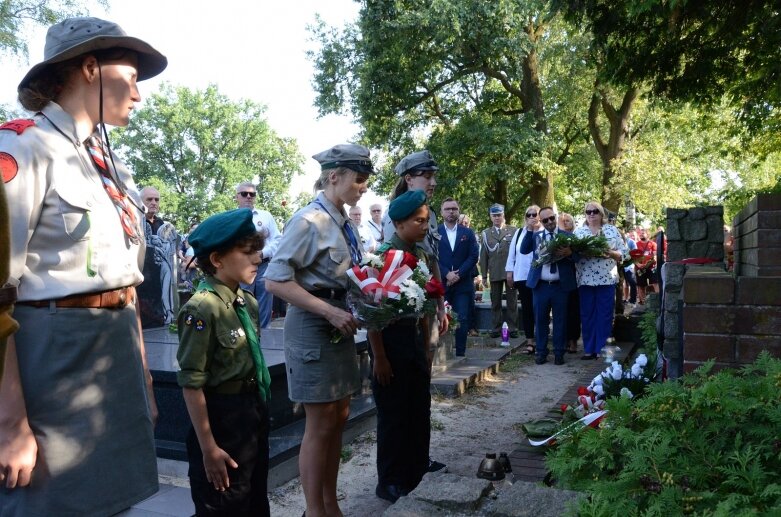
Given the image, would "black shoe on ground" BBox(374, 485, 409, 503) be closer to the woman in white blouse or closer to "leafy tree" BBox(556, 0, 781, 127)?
"leafy tree" BBox(556, 0, 781, 127)

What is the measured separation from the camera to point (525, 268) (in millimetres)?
9445

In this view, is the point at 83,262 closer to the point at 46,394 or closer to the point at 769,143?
the point at 46,394

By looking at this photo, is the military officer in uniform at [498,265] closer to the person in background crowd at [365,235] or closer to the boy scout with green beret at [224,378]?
the person in background crowd at [365,235]

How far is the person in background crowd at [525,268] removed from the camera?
31.0 feet

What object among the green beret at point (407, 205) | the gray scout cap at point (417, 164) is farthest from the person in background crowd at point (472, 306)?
the green beret at point (407, 205)

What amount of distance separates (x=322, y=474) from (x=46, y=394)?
72.3 inches

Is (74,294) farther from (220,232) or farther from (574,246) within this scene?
(574,246)

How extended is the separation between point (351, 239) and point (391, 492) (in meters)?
1.57

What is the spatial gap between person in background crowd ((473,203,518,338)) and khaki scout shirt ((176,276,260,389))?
828 cm

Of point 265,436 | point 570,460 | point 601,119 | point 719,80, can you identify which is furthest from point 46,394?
point 601,119

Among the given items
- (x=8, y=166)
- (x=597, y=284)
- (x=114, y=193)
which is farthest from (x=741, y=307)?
(x=597, y=284)

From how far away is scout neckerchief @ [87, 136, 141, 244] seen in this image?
2.01 meters

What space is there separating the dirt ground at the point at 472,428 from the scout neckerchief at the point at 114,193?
2.44 meters

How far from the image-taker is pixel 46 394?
5.77 ft
